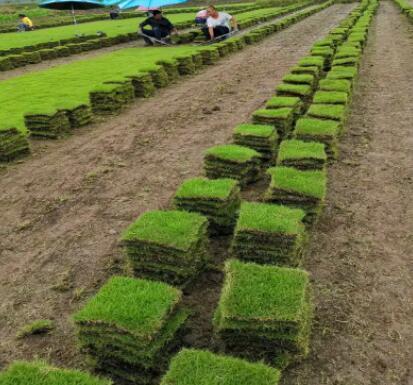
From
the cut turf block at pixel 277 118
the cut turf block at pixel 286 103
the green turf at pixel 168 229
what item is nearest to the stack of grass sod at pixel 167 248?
the green turf at pixel 168 229

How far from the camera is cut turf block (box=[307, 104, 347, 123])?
382 inches

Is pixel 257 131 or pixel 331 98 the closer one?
pixel 257 131

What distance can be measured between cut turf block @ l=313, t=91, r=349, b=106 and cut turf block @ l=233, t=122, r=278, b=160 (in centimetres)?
247

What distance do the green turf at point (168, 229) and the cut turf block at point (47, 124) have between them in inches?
270

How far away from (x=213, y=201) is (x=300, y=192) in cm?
134

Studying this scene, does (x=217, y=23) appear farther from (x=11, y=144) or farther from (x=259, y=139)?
(x=259, y=139)

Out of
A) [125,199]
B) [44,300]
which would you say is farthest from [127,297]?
[125,199]

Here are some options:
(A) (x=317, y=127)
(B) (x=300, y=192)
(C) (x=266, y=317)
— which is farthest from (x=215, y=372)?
(A) (x=317, y=127)

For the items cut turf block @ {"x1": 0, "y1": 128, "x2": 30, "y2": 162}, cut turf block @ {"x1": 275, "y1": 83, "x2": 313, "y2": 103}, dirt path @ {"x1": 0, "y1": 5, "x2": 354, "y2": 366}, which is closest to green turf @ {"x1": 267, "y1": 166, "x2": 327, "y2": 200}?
dirt path @ {"x1": 0, "y1": 5, "x2": 354, "y2": 366}

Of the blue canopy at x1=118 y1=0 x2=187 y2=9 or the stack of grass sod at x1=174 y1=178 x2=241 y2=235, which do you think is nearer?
the stack of grass sod at x1=174 y1=178 x2=241 y2=235

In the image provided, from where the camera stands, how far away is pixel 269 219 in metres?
5.70

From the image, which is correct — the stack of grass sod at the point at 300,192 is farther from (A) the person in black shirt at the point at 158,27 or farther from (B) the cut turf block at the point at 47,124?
(A) the person in black shirt at the point at 158,27

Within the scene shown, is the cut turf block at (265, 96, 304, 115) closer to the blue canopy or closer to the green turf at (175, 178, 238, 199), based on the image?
the green turf at (175, 178, 238, 199)

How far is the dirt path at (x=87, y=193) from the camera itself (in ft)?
18.8
